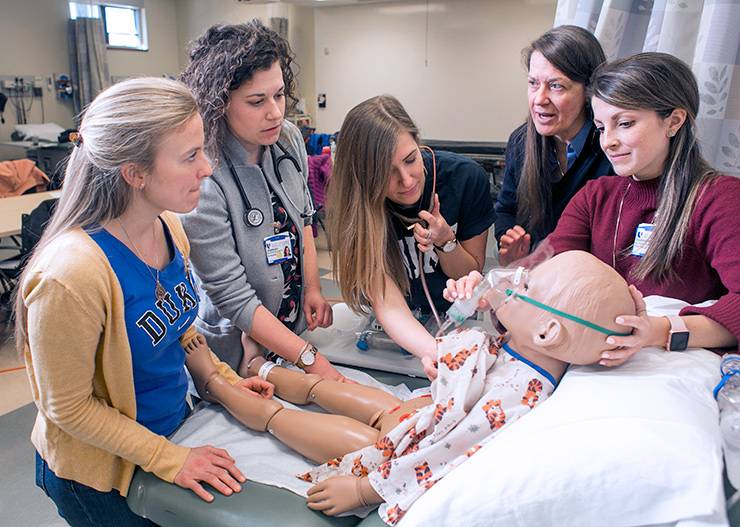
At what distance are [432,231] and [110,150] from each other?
84 cm

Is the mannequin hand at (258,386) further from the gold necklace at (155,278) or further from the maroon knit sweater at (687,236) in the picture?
the maroon knit sweater at (687,236)

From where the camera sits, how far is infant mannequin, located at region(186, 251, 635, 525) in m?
1.03

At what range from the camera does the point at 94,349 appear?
3.44 feet

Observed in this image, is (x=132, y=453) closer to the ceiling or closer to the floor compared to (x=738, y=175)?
closer to the floor

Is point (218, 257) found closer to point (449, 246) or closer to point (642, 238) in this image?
point (449, 246)

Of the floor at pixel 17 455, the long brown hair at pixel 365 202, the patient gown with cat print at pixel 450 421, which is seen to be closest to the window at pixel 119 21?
the floor at pixel 17 455

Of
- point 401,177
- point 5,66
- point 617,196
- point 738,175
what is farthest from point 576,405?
point 5,66

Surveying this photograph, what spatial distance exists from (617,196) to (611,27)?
0.68 meters

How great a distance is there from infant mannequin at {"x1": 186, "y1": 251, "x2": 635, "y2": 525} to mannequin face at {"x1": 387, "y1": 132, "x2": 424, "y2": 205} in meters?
0.48

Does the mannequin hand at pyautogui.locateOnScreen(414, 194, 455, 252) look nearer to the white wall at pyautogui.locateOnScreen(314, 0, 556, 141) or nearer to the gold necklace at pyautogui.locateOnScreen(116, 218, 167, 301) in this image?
the gold necklace at pyautogui.locateOnScreen(116, 218, 167, 301)

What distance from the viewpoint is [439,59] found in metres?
6.70

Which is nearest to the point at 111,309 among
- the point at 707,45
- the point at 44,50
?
the point at 707,45

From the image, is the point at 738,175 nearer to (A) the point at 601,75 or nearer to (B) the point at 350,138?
(A) the point at 601,75

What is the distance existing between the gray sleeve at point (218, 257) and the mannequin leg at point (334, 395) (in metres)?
0.19
